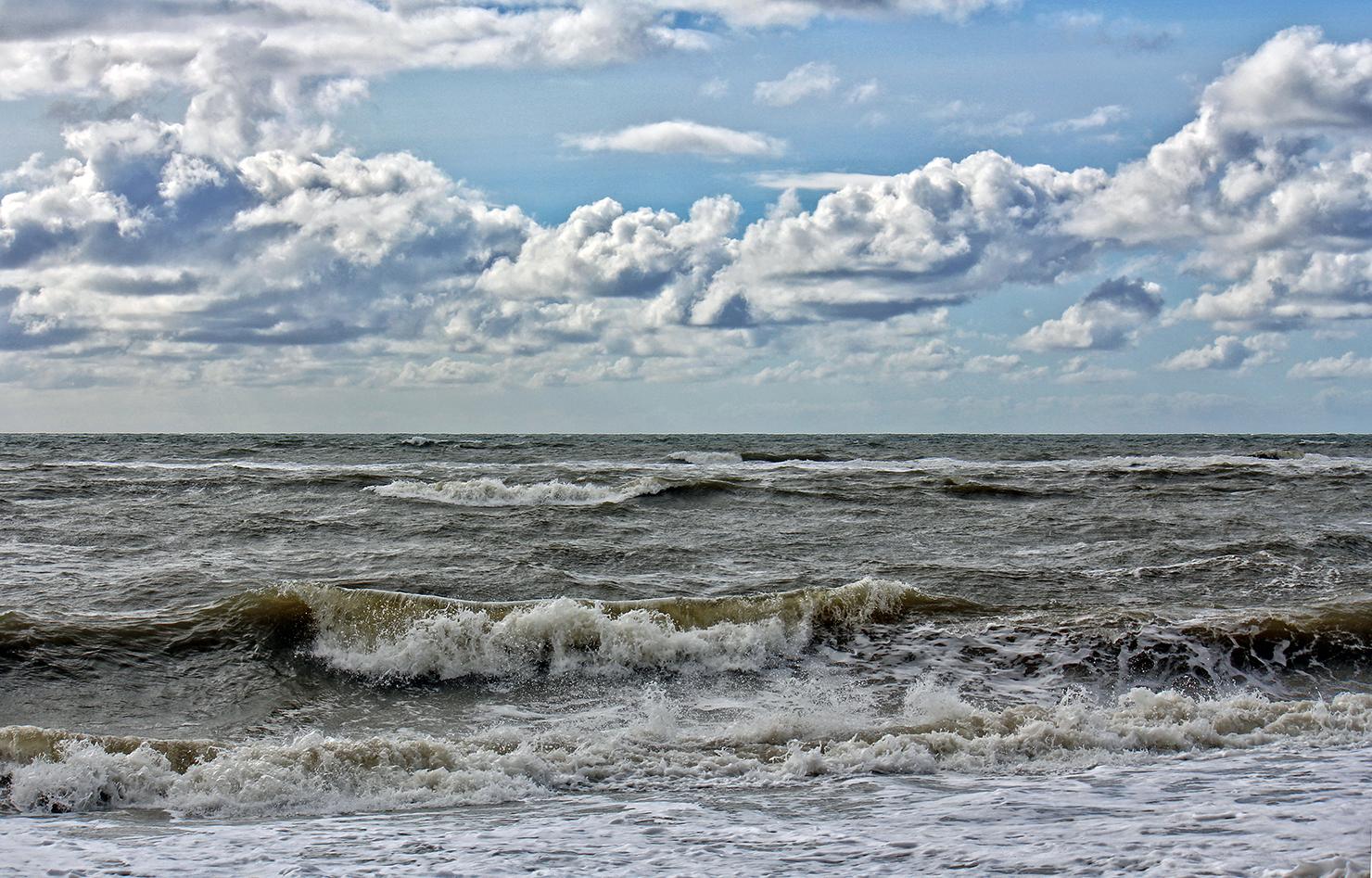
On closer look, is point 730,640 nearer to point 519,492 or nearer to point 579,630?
point 579,630

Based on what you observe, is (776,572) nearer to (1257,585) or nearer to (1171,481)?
(1257,585)

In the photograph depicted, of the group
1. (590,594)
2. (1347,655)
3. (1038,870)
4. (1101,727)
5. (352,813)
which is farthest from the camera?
(590,594)

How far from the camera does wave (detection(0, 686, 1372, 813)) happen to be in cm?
528

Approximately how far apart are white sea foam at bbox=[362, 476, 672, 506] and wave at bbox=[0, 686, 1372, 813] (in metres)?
15.4

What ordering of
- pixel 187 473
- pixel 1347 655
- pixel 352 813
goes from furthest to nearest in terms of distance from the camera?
pixel 187 473, pixel 1347 655, pixel 352 813

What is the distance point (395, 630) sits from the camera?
28.2 feet

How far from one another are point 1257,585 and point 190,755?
37.0ft

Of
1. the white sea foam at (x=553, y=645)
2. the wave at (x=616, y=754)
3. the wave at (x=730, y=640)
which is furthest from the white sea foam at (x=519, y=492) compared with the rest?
the wave at (x=616, y=754)

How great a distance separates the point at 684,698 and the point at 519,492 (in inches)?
640

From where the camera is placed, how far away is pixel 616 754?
5801 mm

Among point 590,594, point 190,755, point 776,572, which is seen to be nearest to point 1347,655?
point 776,572

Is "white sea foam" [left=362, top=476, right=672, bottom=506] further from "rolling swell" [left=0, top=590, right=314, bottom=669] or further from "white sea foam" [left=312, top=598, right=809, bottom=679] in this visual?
"white sea foam" [left=312, top=598, right=809, bottom=679]

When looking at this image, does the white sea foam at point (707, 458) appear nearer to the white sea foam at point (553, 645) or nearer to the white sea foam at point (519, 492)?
the white sea foam at point (519, 492)

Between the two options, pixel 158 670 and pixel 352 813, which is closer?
pixel 352 813
